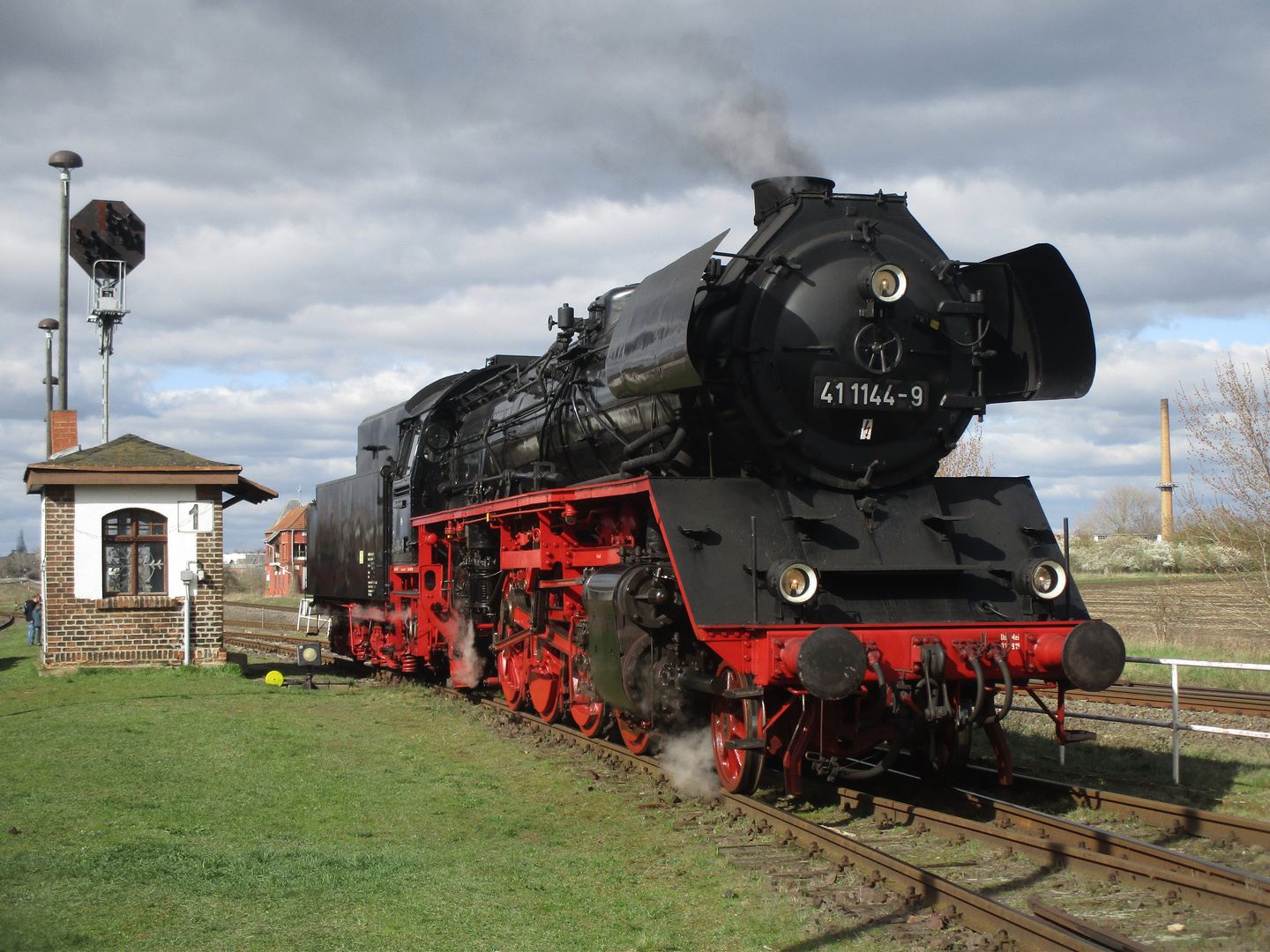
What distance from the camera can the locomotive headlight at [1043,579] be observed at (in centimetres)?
645

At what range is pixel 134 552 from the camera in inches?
587

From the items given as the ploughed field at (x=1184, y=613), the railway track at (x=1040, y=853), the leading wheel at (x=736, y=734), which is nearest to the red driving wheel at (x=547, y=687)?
the railway track at (x=1040, y=853)

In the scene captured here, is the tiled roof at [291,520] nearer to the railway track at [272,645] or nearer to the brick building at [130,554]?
the railway track at [272,645]

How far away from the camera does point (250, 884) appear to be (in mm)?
5020

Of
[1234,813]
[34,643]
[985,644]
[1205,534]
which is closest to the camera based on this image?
[985,644]

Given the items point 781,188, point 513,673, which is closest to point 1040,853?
point 781,188

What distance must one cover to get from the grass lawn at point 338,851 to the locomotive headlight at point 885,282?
3433 mm

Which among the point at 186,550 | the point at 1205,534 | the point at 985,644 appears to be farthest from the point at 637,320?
the point at 1205,534

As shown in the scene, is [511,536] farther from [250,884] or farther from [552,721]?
[250,884]

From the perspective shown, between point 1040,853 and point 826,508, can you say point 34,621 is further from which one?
point 1040,853

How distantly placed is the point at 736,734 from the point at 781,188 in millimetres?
3582

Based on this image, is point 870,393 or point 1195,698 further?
point 1195,698

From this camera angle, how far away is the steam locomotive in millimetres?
5957

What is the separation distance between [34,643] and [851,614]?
22081 mm
